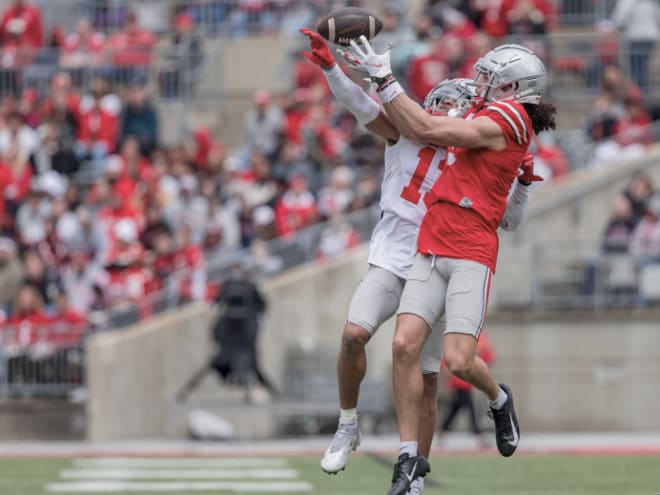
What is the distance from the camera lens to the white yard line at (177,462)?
13539 mm

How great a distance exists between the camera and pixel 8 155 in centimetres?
1978

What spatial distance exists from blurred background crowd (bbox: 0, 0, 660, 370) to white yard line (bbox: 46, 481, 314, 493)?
554 cm

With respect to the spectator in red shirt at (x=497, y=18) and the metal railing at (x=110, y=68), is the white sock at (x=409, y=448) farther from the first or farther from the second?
the metal railing at (x=110, y=68)

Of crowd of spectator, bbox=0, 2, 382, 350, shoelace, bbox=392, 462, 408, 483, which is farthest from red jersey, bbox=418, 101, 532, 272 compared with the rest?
crowd of spectator, bbox=0, 2, 382, 350

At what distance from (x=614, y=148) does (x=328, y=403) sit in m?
4.67

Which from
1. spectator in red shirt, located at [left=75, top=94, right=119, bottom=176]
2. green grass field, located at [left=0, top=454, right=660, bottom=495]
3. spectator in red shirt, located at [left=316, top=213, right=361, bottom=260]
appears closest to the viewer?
green grass field, located at [left=0, top=454, right=660, bottom=495]

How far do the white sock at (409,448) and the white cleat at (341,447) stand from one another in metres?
0.34

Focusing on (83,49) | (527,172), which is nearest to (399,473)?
(527,172)

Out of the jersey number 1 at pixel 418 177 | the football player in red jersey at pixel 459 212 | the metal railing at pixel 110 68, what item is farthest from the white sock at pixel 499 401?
the metal railing at pixel 110 68

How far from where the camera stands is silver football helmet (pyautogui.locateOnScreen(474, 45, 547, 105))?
340 inches

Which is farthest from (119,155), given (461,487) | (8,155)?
(461,487)

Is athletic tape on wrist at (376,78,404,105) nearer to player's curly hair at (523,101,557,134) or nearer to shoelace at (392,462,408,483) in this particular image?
player's curly hair at (523,101,557,134)

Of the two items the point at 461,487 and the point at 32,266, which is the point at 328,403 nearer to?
the point at 32,266

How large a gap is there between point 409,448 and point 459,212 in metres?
1.21
